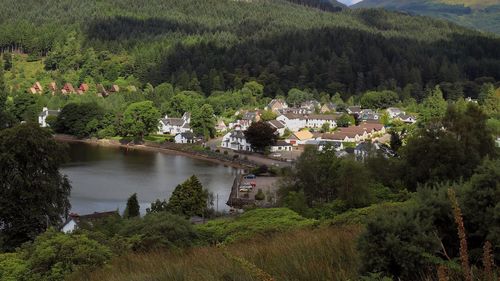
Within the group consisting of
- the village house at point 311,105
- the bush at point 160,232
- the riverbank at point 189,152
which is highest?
the village house at point 311,105

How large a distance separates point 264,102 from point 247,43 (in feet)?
40.5

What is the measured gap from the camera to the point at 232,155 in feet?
80.6

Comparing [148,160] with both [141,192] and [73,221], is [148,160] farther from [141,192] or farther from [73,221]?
[73,221]

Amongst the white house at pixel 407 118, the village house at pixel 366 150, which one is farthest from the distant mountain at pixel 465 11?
the village house at pixel 366 150

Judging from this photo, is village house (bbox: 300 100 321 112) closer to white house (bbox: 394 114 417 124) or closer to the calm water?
white house (bbox: 394 114 417 124)

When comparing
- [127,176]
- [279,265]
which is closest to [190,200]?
[127,176]

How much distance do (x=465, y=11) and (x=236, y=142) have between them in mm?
121596

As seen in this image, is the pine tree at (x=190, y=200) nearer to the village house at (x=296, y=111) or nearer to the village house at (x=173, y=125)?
the village house at (x=173, y=125)

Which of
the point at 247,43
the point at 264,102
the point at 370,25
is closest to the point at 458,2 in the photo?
the point at 370,25

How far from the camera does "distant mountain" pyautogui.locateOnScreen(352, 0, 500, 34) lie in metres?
120

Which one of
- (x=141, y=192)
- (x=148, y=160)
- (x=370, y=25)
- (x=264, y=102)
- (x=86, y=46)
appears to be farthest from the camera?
(x=370, y=25)

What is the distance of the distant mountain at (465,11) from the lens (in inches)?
4742

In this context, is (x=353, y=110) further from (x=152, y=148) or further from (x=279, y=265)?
(x=279, y=265)

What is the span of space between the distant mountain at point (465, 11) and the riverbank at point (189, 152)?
101 m
